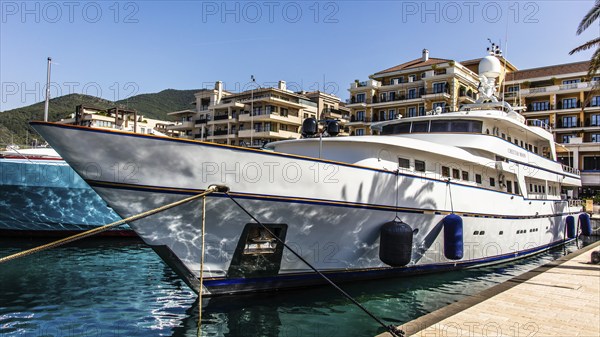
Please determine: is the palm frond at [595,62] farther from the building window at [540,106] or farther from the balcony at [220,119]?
the balcony at [220,119]

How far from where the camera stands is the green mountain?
77025mm

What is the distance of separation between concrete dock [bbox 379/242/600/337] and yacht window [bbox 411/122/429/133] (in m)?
5.32

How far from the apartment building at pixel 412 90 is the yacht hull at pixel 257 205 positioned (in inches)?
1476

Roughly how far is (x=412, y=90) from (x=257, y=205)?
48.2m

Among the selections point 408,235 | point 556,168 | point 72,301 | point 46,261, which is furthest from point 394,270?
point 556,168

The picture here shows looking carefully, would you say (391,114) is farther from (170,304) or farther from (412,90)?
(170,304)

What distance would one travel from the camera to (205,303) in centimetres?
760

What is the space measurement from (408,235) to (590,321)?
333cm

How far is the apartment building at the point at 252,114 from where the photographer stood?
53594 mm

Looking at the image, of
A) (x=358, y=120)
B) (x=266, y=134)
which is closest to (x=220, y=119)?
(x=266, y=134)

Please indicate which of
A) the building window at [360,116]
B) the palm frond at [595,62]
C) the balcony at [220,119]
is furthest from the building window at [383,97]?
the palm frond at [595,62]

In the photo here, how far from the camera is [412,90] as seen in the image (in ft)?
171

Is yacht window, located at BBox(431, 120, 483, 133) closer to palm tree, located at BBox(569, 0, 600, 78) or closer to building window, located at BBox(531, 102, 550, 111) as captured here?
palm tree, located at BBox(569, 0, 600, 78)

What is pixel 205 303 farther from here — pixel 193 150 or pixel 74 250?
pixel 74 250
